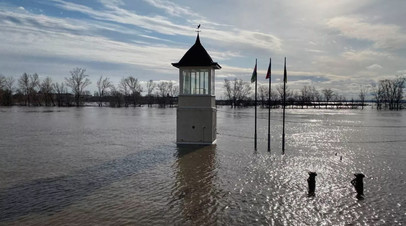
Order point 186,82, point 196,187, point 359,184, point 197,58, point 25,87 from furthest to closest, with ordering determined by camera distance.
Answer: point 25,87
point 186,82
point 197,58
point 196,187
point 359,184

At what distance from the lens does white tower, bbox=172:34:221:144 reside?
17.6m

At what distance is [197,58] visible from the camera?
58.0ft

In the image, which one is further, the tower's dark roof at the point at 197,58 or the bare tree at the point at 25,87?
the bare tree at the point at 25,87

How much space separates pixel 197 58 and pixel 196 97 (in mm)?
2290

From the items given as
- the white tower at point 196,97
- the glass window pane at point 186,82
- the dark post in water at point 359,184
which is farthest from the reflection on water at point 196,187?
the glass window pane at point 186,82

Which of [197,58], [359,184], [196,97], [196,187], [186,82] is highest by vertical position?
[197,58]

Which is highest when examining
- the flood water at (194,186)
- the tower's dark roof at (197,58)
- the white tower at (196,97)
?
the tower's dark roof at (197,58)

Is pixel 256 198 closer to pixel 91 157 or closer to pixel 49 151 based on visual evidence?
pixel 91 157

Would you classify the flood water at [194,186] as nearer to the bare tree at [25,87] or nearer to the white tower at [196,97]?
the white tower at [196,97]

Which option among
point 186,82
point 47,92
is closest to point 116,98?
point 47,92

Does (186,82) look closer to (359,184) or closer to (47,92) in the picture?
(359,184)

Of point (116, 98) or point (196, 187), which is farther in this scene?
point (116, 98)

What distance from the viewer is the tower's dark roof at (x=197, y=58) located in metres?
17.5

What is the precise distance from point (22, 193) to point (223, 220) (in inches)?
234
